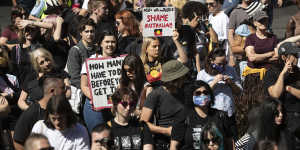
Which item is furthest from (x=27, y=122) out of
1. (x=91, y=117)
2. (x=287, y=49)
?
(x=287, y=49)

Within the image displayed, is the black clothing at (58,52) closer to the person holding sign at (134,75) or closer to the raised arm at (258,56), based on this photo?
the person holding sign at (134,75)

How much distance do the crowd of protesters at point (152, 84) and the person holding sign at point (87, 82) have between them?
0.04ft

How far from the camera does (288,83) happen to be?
889cm

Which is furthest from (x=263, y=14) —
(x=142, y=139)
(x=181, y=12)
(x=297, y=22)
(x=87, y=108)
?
(x=142, y=139)

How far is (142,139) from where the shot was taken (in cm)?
734

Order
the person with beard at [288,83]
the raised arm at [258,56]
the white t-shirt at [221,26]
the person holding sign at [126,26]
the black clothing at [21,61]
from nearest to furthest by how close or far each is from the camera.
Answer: the person with beard at [288,83] < the black clothing at [21,61] < the raised arm at [258,56] < the person holding sign at [126,26] < the white t-shirt at [221,26]

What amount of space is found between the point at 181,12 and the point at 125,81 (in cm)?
382

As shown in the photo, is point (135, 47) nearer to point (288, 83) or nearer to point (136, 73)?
point (136, 73)

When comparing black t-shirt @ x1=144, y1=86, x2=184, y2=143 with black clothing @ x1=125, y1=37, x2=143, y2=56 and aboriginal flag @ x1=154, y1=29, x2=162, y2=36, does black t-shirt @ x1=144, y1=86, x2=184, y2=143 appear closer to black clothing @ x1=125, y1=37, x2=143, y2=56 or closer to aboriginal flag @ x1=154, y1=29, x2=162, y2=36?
black clothing @ x1=125, y1=37, x2=143, y2=56

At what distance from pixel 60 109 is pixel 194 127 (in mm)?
1501

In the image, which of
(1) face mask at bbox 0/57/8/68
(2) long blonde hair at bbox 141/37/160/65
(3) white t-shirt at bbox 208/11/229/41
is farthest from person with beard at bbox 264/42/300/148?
(1) face mask at bbox 0/57/8/68

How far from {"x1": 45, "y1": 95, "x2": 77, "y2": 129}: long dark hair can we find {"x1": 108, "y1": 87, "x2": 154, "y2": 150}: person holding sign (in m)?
0.46

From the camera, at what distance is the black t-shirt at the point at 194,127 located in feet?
24.7

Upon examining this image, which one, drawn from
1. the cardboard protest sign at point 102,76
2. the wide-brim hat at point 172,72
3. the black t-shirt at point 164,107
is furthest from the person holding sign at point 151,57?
the black t-shirt at point 164,107
